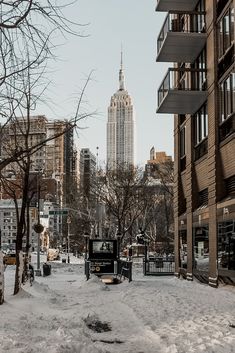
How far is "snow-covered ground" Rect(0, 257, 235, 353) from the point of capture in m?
9.27

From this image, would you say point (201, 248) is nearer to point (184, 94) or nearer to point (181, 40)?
point (184, 94)

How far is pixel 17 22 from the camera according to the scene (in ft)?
25.6

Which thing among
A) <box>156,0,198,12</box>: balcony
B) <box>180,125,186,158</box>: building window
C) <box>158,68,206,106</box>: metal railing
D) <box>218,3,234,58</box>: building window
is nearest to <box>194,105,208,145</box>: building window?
<box>158,68,206,106</box>: metal railing

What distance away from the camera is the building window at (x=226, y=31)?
21.1 m

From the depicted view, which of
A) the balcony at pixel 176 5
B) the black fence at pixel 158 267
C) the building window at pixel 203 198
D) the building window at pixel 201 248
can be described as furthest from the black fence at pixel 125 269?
the balcony at pixel 176 5

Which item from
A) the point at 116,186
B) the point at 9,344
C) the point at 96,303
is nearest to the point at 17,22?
the point at 9,344

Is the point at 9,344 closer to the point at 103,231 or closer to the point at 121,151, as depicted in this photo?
the point at 103,231

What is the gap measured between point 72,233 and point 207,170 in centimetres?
5708

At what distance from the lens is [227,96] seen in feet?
70.9

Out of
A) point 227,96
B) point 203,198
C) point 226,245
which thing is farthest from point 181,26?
point 226,245

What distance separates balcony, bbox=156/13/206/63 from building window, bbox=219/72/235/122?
356cm

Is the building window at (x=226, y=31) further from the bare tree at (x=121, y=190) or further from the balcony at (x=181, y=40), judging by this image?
the bare tree at (x=121, y=190)

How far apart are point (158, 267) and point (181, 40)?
711 inches

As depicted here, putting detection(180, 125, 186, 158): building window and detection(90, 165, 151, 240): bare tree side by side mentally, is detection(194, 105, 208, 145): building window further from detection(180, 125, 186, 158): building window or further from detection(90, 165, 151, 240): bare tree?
detection(90, 165, 151, 240): bare tree
